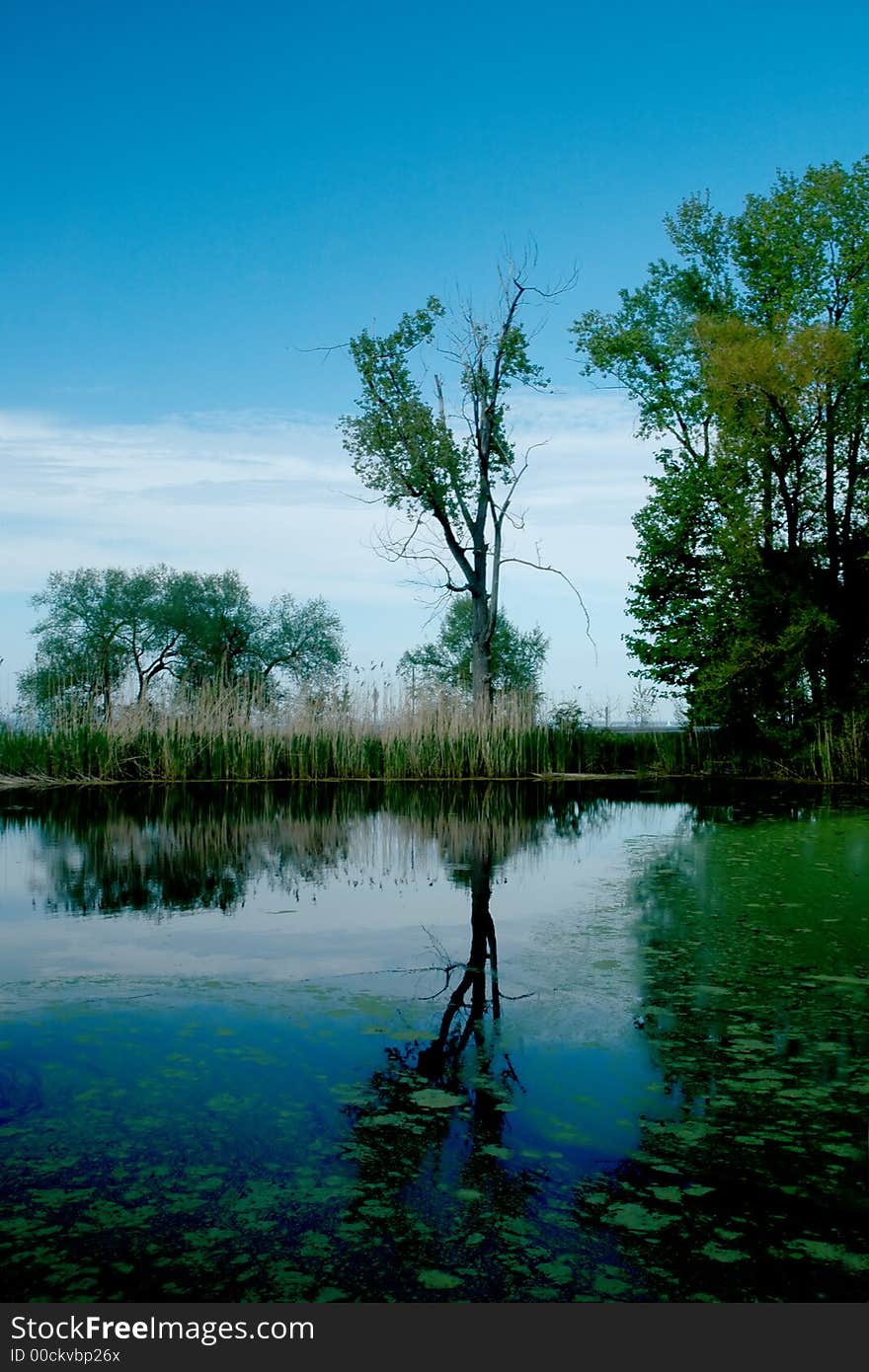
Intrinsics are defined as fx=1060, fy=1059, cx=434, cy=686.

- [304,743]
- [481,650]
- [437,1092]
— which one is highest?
[481,650]

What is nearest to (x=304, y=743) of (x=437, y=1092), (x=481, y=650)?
(x=481, y=650)

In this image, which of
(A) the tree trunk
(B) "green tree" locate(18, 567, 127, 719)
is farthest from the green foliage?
(A) the tree trunk

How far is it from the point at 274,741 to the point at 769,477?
32.4 ft

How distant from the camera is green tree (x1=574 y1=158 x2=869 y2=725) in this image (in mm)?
16875

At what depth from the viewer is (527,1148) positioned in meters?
2.36

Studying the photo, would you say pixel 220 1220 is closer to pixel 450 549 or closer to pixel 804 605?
pixel 804 605

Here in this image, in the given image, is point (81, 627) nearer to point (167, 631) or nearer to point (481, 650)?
point (167, 631)

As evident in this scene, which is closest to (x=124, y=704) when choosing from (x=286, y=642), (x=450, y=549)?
(x=450, y=549)

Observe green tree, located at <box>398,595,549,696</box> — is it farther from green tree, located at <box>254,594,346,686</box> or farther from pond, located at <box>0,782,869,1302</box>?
pond, located at <box>0,782,869,1302</box>

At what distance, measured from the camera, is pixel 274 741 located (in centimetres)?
1616

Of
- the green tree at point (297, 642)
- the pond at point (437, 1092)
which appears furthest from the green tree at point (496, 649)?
the pond at point (437, 1092)

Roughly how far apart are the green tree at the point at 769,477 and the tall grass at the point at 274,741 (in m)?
4.23

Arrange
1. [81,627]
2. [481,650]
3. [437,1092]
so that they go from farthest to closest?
[81,627] → [481,650] → [437,1092]

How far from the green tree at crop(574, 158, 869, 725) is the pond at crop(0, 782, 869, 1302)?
11946mm
